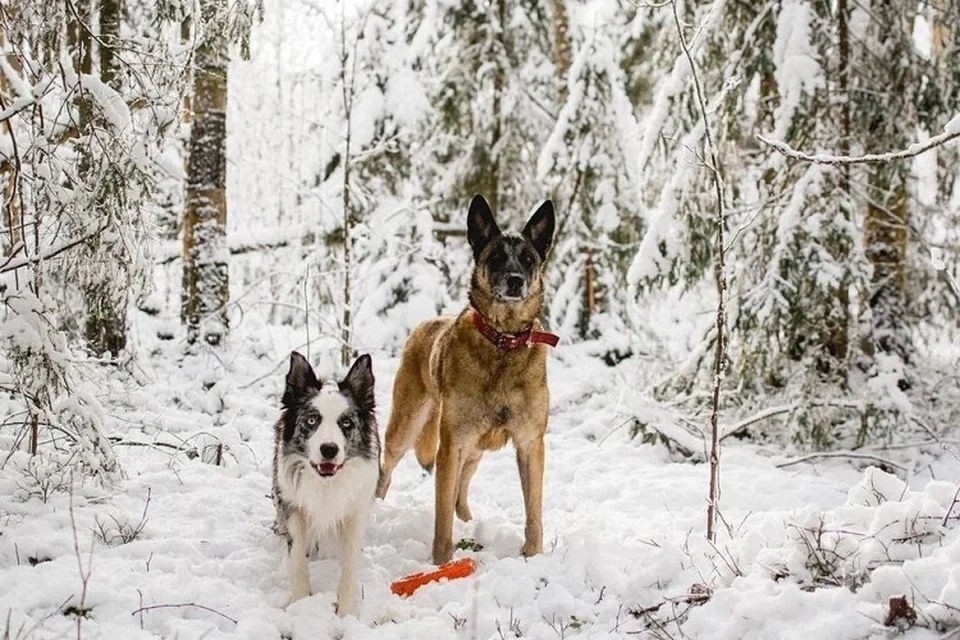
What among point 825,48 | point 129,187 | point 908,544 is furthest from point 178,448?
point 825,48

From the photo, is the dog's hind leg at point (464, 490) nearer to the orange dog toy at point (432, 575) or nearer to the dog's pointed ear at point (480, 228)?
the orange dog toy at point (432, 575)

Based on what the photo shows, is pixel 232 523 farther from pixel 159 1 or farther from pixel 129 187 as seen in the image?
pixel 159 1

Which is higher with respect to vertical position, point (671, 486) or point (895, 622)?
point (895, 622)

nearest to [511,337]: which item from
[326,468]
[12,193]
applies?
[326,468]

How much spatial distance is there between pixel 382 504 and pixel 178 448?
1616 millimetres

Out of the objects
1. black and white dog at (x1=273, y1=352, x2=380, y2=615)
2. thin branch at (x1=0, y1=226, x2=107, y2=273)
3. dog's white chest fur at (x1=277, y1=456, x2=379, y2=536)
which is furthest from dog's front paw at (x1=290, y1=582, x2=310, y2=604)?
thin branch at (x1=0, y1=226, x2=107, y2=273)

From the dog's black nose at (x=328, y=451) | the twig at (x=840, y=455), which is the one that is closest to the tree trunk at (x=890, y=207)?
the twig at (x=840, y=455)

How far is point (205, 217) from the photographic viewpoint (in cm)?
915

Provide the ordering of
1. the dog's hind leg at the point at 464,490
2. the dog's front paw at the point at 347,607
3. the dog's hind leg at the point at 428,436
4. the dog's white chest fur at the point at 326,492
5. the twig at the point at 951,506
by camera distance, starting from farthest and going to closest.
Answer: the dog's hind leg at the point at 428,436, the dog's hind leg at the point at 464,490, the dog's white chest fur at the point at 326,492, the dog's front paw at the point at 347,607, the twig at the point at 951,506

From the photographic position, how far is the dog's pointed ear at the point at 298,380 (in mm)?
4617

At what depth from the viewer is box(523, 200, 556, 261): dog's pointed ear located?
548cm

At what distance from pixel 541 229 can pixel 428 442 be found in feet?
6.22

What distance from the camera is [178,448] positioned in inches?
242

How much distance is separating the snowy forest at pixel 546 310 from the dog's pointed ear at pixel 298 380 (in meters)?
0.97
